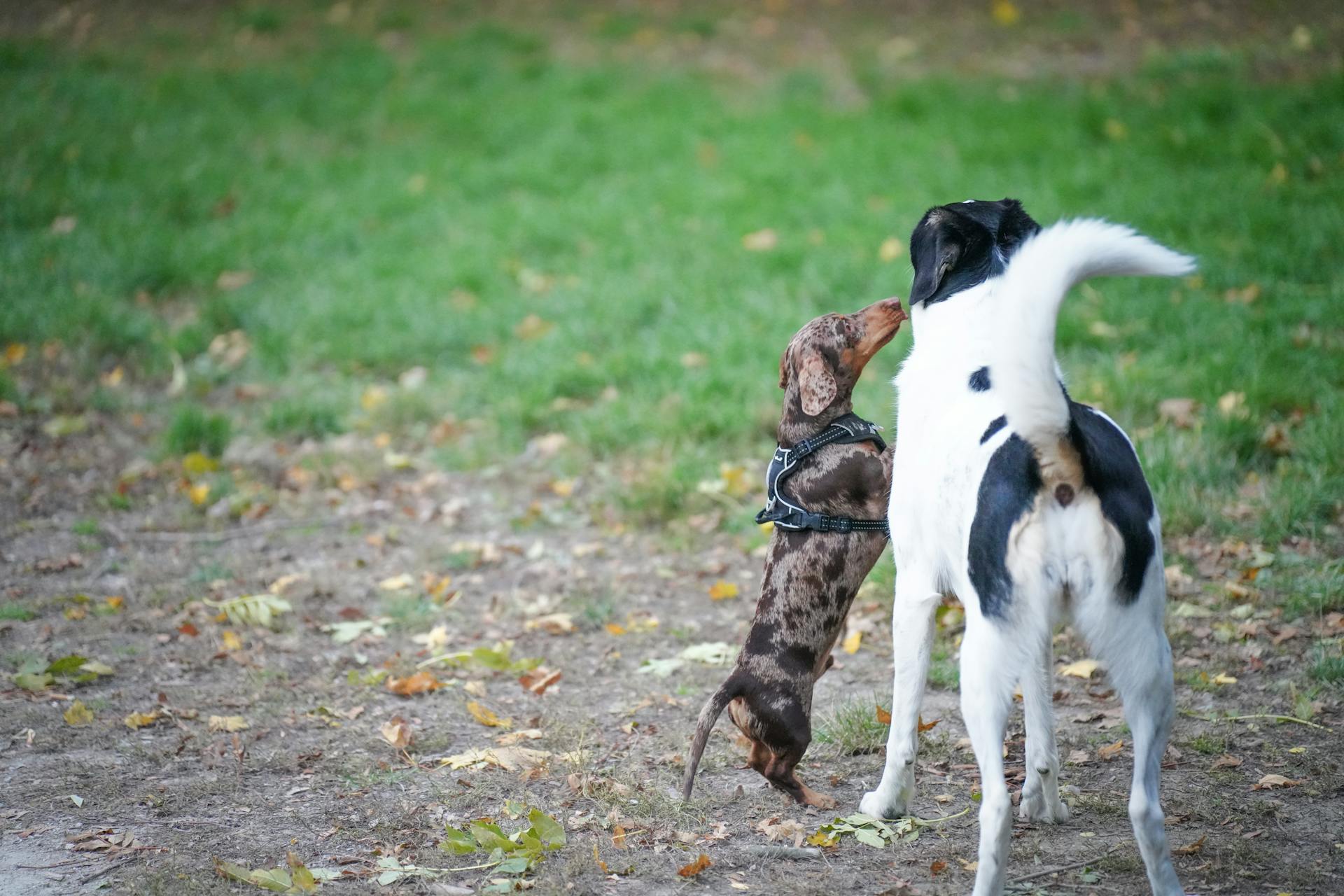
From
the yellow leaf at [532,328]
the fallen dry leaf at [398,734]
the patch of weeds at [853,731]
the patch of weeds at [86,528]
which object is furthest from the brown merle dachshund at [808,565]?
the yellow leaf at [532,328]

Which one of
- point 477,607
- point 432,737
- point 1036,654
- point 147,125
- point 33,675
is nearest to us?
point 1036,654

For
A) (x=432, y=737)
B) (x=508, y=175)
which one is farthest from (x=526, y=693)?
(x=508, y=175)

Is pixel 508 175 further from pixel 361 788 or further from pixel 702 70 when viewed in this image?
pixel 361 788

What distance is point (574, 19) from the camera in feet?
44.1

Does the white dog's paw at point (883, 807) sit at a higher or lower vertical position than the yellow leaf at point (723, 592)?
lower

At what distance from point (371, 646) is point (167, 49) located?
35.2ft

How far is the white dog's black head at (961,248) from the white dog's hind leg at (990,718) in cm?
117

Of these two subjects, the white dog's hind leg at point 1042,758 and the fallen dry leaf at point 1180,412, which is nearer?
the white dog's hind leg at point 1042,758

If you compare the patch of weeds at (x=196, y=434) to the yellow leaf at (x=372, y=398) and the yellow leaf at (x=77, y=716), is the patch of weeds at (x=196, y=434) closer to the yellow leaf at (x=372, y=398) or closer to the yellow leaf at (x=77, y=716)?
the yellow leaf at (x=372, y=398)

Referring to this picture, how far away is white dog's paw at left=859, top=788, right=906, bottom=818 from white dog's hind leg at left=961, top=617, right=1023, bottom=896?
2.07 feet

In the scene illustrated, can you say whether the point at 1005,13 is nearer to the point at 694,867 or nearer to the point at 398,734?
the point at 398,734

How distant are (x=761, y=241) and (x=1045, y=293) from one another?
6.23 metres

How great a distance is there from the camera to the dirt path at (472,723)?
3340 millimetres

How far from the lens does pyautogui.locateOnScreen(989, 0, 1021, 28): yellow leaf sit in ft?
39.7
